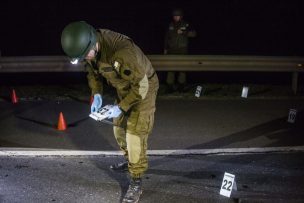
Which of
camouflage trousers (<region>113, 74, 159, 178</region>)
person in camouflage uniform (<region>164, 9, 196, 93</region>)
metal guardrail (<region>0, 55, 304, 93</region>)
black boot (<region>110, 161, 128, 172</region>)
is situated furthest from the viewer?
person in camouflage uniform (<region>164, 9, 196, 93</region>)

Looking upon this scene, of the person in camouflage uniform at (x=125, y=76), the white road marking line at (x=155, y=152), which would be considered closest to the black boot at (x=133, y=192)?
the person in camouflage uniform at (x=125, y=76)

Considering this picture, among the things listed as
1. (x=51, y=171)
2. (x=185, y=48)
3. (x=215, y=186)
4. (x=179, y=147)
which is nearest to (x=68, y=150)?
(x=51, y=171)

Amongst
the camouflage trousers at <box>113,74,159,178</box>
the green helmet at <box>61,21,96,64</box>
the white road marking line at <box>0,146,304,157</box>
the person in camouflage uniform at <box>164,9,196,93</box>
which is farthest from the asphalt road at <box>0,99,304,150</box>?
the green helmet at <box>61,21,96,64</box>

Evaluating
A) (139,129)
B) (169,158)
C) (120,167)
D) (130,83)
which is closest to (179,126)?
(169,158)

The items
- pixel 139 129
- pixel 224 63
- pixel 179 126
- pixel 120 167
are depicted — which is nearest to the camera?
pixel 139 129

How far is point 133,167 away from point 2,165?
183 centimetres

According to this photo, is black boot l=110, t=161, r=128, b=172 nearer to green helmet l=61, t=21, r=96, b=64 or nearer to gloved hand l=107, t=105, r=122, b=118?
gloved hand l=107, t=105, r=122, b=118

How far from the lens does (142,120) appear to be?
201 inches

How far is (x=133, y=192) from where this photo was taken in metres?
5.18

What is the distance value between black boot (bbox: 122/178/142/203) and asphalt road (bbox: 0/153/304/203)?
0.11m

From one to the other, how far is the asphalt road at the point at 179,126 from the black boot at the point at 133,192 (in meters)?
1.55

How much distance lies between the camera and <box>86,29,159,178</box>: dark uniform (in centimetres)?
464

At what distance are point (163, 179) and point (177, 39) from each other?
5121mm

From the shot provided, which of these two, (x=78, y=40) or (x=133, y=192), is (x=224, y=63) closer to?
(x=133, y=192)
